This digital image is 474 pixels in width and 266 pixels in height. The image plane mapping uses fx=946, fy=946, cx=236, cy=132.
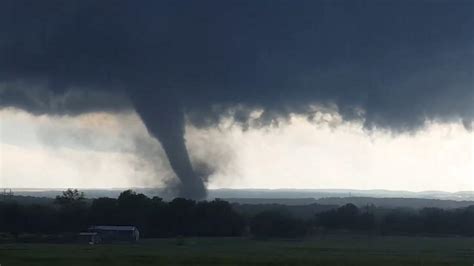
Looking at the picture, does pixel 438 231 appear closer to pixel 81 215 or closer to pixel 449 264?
pixel 81 215

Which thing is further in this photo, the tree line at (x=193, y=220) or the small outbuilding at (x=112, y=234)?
the tree line at (x=193, y=220)

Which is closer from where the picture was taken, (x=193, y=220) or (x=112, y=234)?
(x=112, y=234)

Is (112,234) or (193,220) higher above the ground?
(193,220)

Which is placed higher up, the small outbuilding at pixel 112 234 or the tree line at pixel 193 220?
the tree line at pixel 193 220
